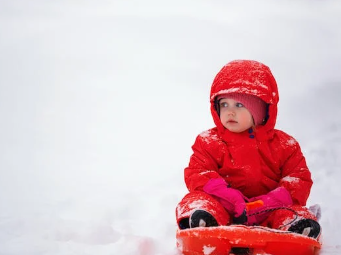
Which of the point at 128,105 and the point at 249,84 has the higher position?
the point at 128,105

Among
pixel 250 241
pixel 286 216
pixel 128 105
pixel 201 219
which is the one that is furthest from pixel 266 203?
pixel 128 105

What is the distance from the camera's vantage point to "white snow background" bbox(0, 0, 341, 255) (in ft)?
9.32

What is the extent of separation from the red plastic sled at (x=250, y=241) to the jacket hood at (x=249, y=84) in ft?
2.73

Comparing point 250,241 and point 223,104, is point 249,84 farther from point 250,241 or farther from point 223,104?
point 250,241

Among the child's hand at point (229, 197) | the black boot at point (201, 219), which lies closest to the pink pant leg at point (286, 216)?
the child's hand at point (229, 197)

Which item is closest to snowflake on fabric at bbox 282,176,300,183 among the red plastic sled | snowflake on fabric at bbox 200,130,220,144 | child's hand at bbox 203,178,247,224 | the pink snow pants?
the pink snow pants

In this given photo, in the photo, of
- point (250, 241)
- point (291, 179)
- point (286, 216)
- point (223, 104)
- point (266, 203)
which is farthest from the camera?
point (223, 104)

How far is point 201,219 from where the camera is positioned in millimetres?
2102

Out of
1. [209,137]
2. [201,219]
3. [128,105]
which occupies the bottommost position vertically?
[201,219]

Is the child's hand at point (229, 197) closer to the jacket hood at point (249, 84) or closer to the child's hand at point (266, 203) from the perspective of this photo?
the child's hand at point (266, 203)

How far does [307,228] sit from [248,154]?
592 millimetres

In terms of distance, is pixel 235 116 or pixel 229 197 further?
pixel 235 116

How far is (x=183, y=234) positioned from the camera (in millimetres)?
1986

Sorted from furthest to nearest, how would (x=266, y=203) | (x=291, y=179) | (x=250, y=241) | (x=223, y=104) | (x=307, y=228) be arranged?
(x=223, y=104)
(x=291, y=179)
(x=266, y=203)
(x=307, y=228)
(x=250, y=241)
